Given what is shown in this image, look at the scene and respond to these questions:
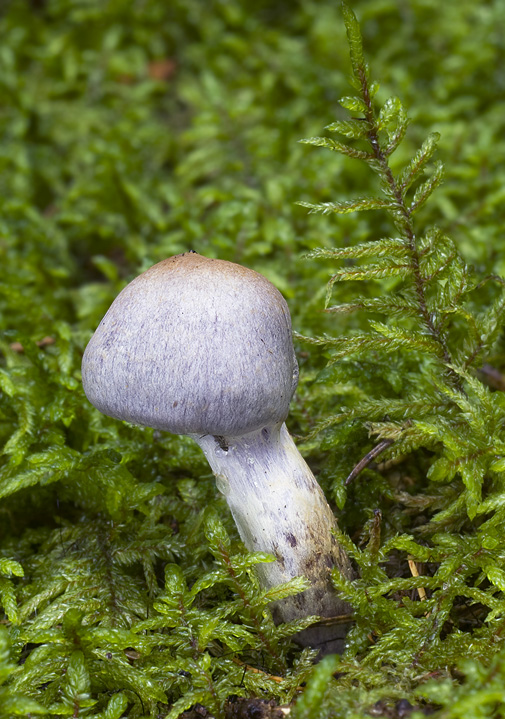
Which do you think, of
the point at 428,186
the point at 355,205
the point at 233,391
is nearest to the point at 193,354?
the point at 233,391

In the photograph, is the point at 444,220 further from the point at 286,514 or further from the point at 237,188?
the point at 286,514

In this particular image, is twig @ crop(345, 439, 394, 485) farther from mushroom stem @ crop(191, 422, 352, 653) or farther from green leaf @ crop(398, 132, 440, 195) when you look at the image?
green leaf @ crop(398, 132, 440, 195)

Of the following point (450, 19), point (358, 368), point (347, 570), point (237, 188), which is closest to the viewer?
point (347, 570)

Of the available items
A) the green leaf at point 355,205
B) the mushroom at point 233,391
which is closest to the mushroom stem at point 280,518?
the mushroom at point 233,391

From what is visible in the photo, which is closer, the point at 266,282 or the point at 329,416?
the point at 266,282

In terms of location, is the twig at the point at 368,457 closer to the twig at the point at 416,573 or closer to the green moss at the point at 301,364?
the green moss at the point at 301,364

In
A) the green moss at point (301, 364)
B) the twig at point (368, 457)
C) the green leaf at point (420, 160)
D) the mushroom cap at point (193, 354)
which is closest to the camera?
the mushroom cap at point (193, 354)

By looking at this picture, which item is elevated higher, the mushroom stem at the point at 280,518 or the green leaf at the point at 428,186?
the green leaf at the point at 428,186

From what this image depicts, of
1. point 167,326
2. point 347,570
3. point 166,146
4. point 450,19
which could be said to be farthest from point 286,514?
point 450,19

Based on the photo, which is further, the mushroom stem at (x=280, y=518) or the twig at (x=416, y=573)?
the twig at (x=416, y=573)
